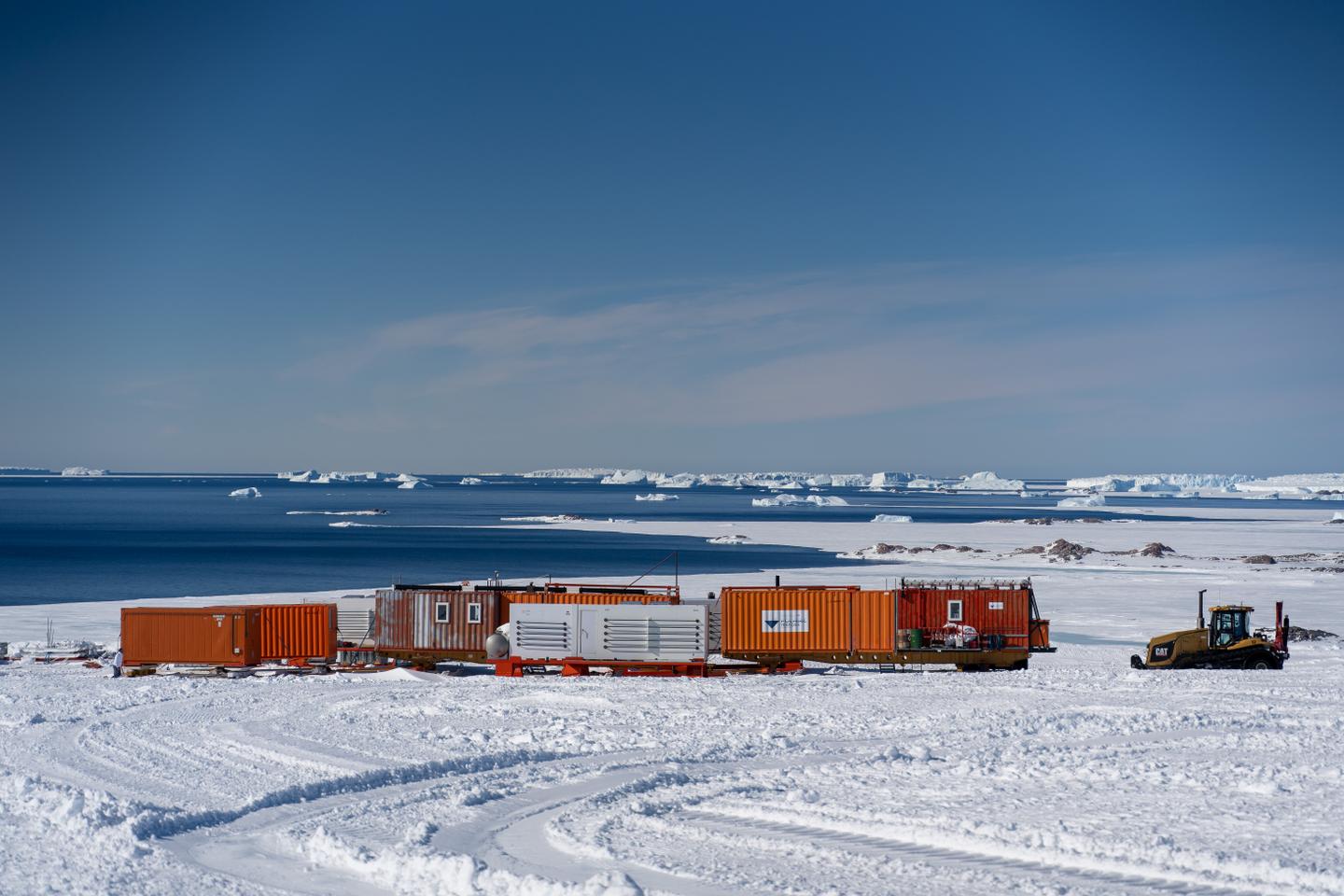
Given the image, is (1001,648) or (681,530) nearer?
(1001,648)

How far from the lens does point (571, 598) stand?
106 feet

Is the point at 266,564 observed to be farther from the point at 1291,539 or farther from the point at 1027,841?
the point at 1291,539

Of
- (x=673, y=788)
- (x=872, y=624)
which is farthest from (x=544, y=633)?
(x=673, y=788)

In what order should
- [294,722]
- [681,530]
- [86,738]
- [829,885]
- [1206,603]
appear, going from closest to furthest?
[829,885]
[86,738]
[294,722]
[1206,603]
[681,530]

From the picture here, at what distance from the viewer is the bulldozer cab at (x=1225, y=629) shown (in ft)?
99.3

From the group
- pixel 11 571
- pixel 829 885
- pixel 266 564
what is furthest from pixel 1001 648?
pixel 11 571

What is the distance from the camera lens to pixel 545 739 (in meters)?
19.7

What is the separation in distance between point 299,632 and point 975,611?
60.6 feet

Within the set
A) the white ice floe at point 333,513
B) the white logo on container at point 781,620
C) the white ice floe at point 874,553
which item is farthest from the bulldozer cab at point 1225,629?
the white ice floe at point 333,513

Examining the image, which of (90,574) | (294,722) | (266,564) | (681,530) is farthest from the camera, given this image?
(681,530)

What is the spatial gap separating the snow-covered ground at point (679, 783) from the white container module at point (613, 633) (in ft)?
5.70

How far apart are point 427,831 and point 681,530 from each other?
10448 centimetres

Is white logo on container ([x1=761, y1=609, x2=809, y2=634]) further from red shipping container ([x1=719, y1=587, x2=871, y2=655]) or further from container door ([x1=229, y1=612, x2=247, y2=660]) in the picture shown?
container door ([x1=229, y1=612, x2=247, y2=660])

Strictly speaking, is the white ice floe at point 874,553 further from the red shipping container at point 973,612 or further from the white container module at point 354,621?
the white container module at point 354,621
